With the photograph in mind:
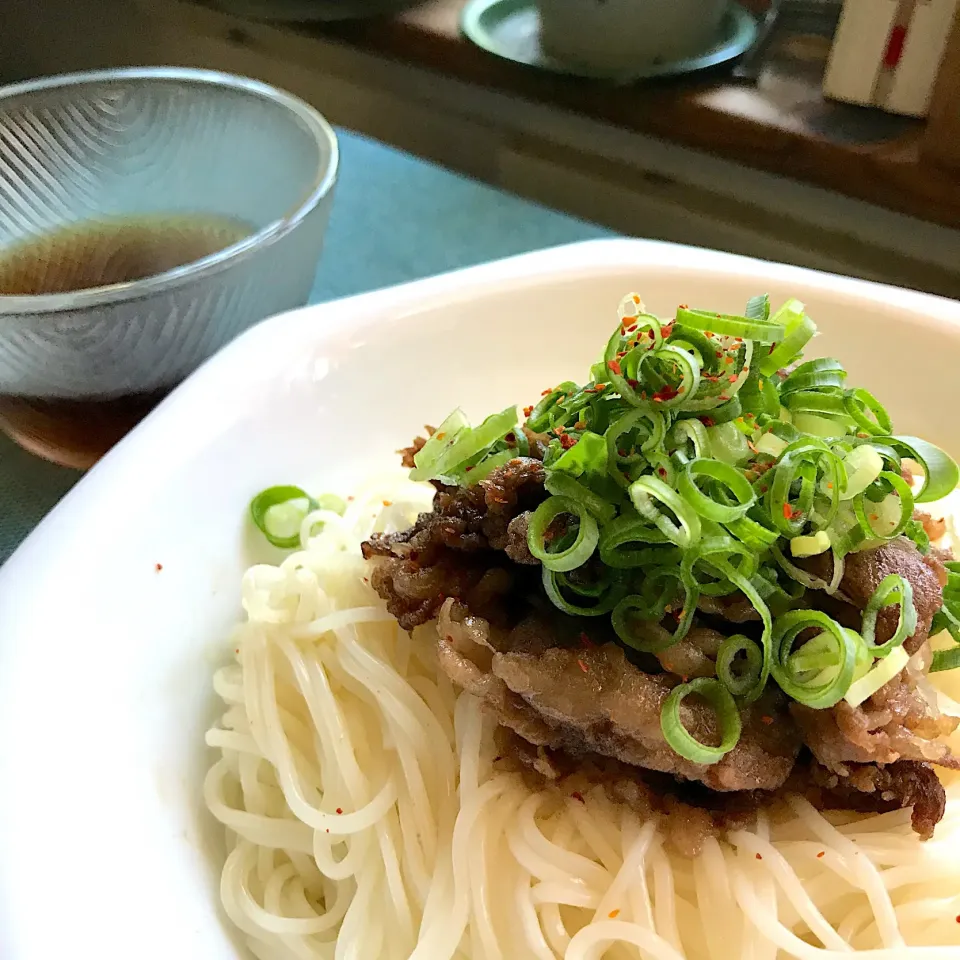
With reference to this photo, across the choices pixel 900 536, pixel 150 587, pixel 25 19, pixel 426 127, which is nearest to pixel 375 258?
pixel 426 127

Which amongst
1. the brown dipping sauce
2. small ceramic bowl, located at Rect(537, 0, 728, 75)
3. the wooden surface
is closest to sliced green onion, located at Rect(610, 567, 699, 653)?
the brown dipping sauce

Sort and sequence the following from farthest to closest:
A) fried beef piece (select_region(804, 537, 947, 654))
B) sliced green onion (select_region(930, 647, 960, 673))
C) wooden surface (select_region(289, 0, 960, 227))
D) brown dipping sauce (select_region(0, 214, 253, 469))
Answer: wooden surface (select_region(289, 0, 960, 227))
brown dipping sauce (select_region(0, 214, 253, 469))
sliced green onion (select_region(930, 647, 960, 673))
fried beef piece (select_region(804, 537, 947, 654))

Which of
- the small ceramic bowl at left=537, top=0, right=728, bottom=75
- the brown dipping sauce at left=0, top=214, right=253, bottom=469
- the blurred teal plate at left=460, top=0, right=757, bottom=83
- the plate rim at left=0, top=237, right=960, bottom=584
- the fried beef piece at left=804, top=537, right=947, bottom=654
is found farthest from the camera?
the blurred teal plate at left=460, top=0, right=757, bottom=83

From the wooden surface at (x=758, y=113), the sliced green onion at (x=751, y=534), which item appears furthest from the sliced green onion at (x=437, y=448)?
the wooden surface at (x=758, y=113)

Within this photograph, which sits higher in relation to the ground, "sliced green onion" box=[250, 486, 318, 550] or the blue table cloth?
the blue table cloth

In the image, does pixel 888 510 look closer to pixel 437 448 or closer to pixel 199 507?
pixel 437 448

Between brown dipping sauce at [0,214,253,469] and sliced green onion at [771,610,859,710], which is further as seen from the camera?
brown dipping sauce at [0,214,253,469]

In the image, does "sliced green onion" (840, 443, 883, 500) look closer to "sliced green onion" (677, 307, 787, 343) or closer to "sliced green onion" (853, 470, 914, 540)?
"sliced green onion" (853, 470, 914, 540)
